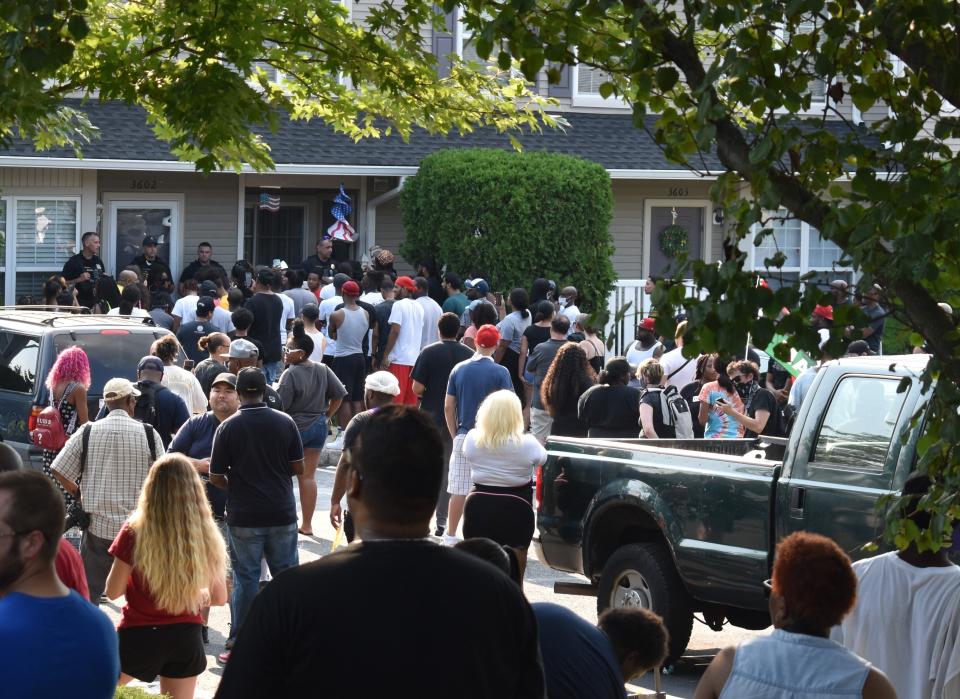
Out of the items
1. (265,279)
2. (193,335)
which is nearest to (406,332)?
(265,279)

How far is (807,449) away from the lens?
7.93 metres

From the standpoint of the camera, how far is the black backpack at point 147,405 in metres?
10.4

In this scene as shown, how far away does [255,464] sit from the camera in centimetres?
870

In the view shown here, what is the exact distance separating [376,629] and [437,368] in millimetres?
10027

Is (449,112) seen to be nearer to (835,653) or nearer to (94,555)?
(94,555)

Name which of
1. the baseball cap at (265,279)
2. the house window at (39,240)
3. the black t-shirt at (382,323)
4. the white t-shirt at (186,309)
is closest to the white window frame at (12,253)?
the house window at (39,240)

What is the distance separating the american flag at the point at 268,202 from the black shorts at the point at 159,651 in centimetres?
1786

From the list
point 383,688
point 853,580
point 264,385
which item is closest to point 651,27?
point 853,580

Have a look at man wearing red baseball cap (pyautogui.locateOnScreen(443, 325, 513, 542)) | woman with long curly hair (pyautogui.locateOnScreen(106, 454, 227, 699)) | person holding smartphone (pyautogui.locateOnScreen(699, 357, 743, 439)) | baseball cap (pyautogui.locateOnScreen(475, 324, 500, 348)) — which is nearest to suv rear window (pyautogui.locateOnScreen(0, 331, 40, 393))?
→ man wearing red baseball cap (pyautogui.locateOnScreen(443, 325, 513, 542))

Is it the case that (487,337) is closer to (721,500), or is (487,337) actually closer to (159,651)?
(721,500)

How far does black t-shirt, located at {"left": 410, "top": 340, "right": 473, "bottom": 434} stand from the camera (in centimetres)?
1286

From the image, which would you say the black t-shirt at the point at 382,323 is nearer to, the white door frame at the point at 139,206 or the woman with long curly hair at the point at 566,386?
the woman with long curly hair at the point at 566,386

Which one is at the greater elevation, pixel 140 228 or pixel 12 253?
pixel 140 228

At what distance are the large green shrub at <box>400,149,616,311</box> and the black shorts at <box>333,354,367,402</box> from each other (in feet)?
16.4
